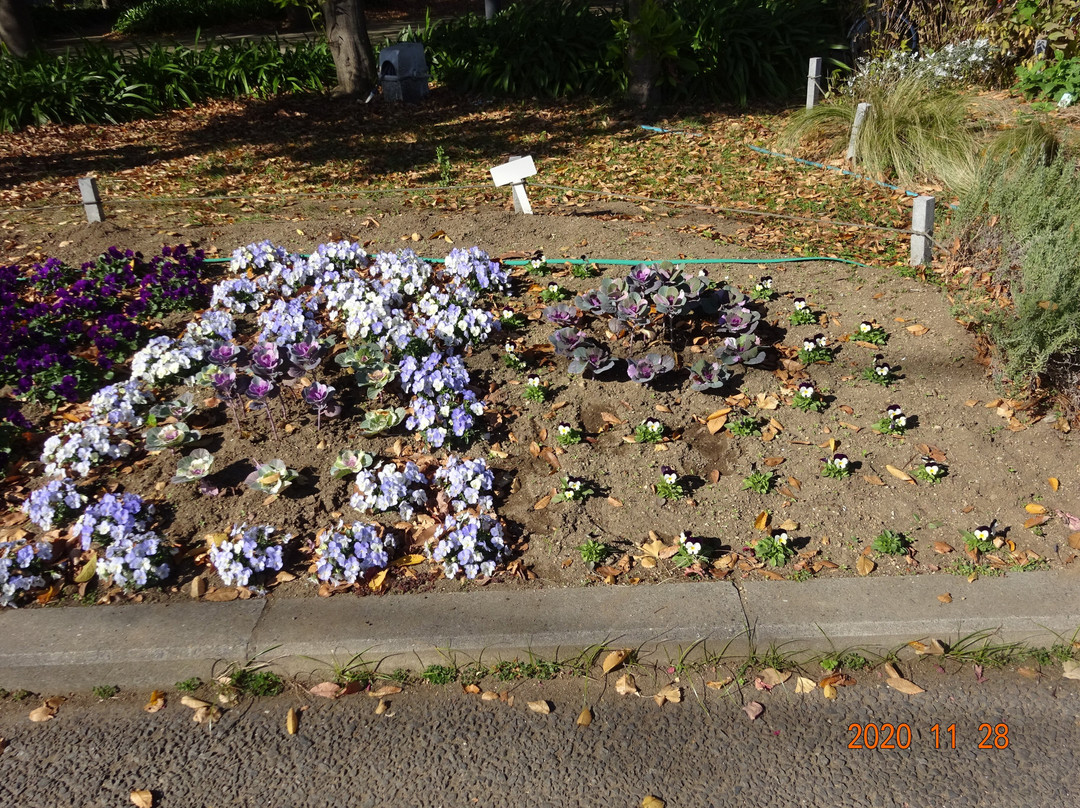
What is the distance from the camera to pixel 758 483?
354 cm

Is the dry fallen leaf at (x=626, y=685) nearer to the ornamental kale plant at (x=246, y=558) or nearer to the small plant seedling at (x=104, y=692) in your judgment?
the ornamental kale plant at (x=246, y=558)

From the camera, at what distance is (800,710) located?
2.76 meters

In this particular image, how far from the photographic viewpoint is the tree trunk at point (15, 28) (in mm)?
13008

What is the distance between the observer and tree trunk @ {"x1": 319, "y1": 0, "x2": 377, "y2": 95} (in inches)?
411

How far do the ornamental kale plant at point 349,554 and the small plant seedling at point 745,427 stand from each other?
1.62 meters

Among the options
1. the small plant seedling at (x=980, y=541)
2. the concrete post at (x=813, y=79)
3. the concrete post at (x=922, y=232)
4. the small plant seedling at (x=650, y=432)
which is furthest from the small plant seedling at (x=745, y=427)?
the concrete post at (x=813, y=79)

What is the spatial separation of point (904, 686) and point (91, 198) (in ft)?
19.1

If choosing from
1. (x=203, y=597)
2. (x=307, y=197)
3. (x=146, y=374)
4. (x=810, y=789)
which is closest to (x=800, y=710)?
(x=810, y=789)

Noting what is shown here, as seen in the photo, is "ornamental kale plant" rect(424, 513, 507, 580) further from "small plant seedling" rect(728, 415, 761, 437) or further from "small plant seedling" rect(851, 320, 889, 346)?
"small plant seedling" rect(851, 320, 889, 346)

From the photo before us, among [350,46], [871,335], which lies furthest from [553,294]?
[350,46]

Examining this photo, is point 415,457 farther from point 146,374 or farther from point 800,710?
point 800,710

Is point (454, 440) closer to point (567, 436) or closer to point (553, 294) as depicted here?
point (567, 436)

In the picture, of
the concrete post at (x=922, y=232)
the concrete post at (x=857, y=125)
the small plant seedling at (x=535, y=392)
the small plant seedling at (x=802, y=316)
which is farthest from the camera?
the concrete post at (x=857, y=125)

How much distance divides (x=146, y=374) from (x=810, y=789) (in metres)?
3.38
